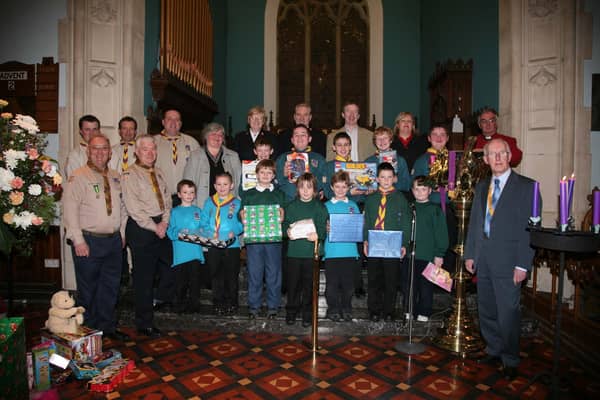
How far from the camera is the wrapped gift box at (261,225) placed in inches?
156

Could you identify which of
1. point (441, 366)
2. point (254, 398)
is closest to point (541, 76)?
point (441, 366)

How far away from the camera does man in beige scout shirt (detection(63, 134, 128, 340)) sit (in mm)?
3738

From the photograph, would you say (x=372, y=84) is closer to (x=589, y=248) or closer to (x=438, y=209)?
(x=438, y=209)

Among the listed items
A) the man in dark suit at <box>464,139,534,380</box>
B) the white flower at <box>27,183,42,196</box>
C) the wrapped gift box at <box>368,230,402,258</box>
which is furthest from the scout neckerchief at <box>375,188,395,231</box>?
the white flower at <box>27,183,42,196</box>

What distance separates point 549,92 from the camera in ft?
16.3

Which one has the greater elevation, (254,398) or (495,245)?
(495,245)

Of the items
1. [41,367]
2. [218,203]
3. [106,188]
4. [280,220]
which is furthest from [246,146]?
[41,367]

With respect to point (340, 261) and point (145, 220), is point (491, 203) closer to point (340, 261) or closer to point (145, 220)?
point (340, 261)

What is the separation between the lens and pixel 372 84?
1066 centimetres

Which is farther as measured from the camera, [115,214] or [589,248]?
[115,214]

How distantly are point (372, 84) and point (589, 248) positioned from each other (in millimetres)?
8659

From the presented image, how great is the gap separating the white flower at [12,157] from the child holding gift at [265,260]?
1.94 m

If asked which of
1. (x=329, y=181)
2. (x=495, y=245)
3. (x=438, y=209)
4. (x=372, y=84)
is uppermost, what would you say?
(x=372, y=84)

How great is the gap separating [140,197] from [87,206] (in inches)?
18.2
